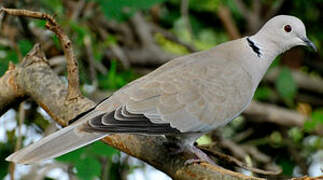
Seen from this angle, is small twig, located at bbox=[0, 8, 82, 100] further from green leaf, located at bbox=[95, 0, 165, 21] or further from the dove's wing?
green leaf, located at bbox=[95, 0, 165, 21]

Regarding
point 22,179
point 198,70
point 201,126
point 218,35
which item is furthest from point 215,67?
point 218,35

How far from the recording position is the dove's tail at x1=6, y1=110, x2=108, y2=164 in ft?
7.38

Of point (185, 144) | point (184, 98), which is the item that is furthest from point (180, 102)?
point (185, 144)

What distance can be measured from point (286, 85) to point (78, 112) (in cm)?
202

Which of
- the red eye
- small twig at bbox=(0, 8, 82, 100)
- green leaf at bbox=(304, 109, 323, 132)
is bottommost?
green leaf at bbox=(304, 109, 323, 132)

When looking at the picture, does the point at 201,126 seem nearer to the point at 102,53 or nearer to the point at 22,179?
the point at 22,179

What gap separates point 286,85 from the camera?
4316 mm

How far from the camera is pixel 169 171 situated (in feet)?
8.18

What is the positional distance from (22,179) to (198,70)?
4.15 ft

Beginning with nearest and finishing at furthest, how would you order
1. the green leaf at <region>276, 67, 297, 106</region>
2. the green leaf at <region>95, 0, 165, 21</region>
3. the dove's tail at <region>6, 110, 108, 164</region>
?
the dove's tail at <region>6, 110, 108, 164</region> < the green leaf at <region>95, 0, 165, 21</region> < the green leaf at <region>276, 67, 297, 106</region>

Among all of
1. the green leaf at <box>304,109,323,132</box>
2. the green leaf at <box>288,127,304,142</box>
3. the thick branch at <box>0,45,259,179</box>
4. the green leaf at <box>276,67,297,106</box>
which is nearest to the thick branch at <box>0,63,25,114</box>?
the thick branch at <box>0,45,259,179</box>

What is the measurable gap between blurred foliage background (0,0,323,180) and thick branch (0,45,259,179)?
790 mm

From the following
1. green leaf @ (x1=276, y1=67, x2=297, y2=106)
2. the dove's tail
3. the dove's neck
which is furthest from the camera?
green leaf @ (x1=276, y1=67, x2=297, y2=106)

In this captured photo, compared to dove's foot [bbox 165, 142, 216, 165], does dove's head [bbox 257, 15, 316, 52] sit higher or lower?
higher
